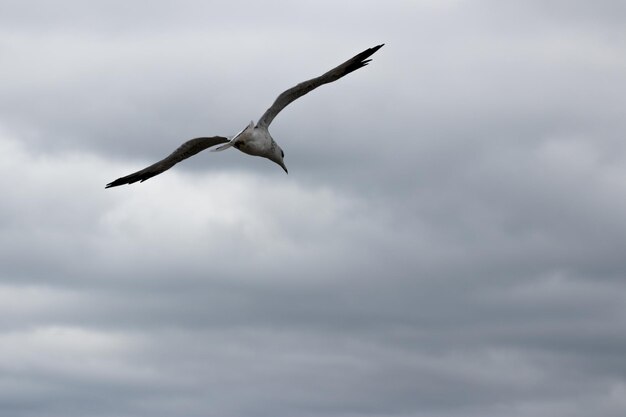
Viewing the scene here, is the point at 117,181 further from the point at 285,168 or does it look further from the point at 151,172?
the point at 285,168

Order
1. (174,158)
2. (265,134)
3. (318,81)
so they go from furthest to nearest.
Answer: (174,158), (265,134), (318,81)

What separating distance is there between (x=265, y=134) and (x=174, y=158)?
409 centimetres

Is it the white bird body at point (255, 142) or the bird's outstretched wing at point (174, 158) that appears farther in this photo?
the bird's outstretched wing at point (174, 158)

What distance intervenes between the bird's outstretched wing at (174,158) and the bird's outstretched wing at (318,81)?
206cm

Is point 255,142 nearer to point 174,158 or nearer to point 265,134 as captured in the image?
point 265,134

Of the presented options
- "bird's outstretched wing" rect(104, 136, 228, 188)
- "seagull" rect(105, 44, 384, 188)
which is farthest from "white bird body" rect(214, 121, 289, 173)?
"bird's outstretched wing" rect(104, 136, 228, 188)

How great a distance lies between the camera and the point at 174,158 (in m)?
49.5

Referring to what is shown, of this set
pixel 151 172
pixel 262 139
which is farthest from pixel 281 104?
pixel 151 172

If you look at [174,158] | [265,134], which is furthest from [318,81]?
[174,158]

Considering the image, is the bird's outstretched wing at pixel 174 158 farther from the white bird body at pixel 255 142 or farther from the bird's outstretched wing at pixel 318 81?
the bird's outstretched wing at pixel 318 81

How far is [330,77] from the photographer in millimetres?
46906

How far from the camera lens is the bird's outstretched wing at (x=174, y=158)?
4800 cm

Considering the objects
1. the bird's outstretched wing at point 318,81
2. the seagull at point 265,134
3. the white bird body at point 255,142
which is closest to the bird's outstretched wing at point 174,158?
the seagull at point 265,134

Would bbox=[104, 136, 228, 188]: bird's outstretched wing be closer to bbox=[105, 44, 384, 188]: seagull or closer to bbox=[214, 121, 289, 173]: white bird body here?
bbox=[105, 44, 384, 188]: seagull
